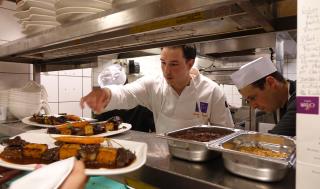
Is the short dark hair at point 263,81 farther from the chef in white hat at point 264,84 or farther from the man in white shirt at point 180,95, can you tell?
the man in white shirt at point 180,95

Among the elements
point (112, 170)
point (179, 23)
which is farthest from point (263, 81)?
point (112, 170)

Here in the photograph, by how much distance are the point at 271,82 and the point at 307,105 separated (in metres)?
1.41

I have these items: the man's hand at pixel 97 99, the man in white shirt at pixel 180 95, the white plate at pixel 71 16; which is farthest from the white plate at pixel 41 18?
the man in white shirt at pixel 180 95

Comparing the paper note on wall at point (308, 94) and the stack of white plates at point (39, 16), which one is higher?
the stack of white plates at point (39, 16)

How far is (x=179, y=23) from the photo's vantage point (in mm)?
907

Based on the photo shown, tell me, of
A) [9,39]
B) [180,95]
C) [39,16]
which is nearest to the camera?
[39,16]

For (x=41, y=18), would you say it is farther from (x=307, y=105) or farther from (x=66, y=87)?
(x=66, y=87)

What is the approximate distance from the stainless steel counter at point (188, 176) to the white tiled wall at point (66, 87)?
1865 millimetres

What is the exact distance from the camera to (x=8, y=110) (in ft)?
6.51

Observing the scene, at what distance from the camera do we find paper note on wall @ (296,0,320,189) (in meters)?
0.52

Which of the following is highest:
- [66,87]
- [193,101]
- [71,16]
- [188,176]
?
[71,16]

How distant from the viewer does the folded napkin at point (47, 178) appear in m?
0.58

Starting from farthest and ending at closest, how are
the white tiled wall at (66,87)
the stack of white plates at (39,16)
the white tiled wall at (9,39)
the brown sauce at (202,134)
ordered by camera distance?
the white tiled wall at (66,87) → the white tiled wall at (9,39) → the stack of white plates at (39,16) → the brown sauce at (202,134)

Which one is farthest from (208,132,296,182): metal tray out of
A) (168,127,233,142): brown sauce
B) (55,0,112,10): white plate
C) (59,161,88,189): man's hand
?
(55,0,112,10): white plate
